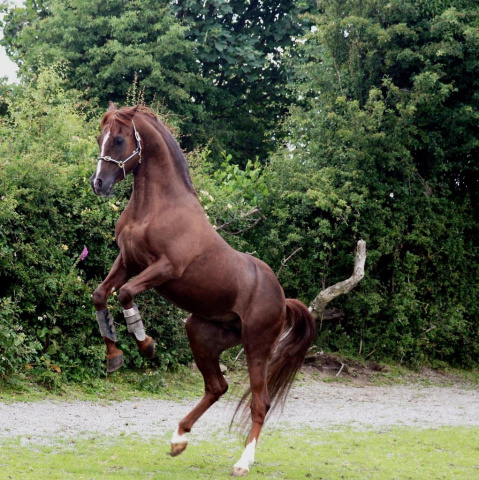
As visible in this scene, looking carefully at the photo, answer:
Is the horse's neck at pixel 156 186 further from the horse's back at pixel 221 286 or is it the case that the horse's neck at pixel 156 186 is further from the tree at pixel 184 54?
the tree at pixel 184 54

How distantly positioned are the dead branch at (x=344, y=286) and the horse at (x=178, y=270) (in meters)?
6.69

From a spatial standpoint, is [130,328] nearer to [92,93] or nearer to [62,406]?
[62,406]

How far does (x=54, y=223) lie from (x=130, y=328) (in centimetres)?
477

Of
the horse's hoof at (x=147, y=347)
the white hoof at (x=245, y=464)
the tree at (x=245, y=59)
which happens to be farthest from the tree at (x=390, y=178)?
the horse's hoof at (x=147, y=347)

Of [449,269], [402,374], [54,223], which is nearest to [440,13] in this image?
[449,269]

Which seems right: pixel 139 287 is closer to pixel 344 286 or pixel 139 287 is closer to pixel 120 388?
pixel 120 388

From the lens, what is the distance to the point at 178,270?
5.22 meters

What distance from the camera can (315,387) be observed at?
1223 cm

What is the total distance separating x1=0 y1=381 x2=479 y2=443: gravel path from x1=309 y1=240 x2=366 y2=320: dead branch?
4.59 ft

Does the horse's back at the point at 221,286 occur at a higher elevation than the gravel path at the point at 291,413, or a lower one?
higher

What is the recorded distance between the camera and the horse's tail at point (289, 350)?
250 inches

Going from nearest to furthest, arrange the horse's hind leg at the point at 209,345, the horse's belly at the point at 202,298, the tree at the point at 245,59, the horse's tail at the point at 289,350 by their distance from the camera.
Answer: the horse's belly at the point at 202,298, the horse's hind leg at the point at 209,345, the horse's tail at the point at 289,350, the tree at the point at 245,59

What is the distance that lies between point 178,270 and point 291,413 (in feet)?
17.4

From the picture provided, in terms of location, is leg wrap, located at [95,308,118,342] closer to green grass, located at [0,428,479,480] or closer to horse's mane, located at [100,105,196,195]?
green grass, located at [0,428,479,480]
